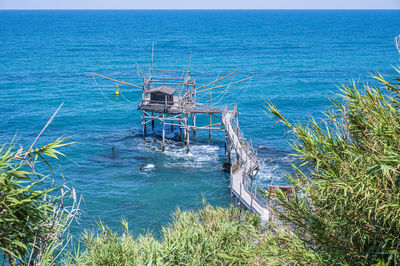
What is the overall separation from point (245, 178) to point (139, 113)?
92.0 feet

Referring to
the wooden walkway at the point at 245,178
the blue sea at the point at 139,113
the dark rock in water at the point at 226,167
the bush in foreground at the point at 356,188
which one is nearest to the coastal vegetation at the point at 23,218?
the blue sea at the point at 139,113

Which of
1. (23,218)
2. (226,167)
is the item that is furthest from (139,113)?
(23,218)

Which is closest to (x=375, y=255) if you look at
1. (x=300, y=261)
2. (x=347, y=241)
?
(x=347, y=241)

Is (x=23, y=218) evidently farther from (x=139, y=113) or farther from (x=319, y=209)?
(x=139, y=113)

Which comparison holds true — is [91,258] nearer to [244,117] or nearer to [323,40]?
[244,117]

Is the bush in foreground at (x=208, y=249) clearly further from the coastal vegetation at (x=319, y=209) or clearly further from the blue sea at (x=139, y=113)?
the blue sea at (x=139, y=113)

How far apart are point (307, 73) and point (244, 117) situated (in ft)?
99.5

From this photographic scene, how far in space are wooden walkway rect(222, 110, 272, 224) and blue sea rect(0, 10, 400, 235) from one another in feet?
9.73

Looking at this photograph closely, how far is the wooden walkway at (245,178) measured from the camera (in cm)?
2558

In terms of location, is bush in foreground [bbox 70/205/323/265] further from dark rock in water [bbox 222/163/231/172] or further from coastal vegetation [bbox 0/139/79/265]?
dark rock in water [bbox 222/163/231/172]

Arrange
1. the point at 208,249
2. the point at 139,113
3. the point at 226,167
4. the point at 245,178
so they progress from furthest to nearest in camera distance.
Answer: the point at 139,113 → the point at 226,167 → the point at 245,178 → the point at 208,249

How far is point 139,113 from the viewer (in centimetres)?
5381

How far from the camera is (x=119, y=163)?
37500mm

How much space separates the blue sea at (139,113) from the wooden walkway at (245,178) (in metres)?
2.97
